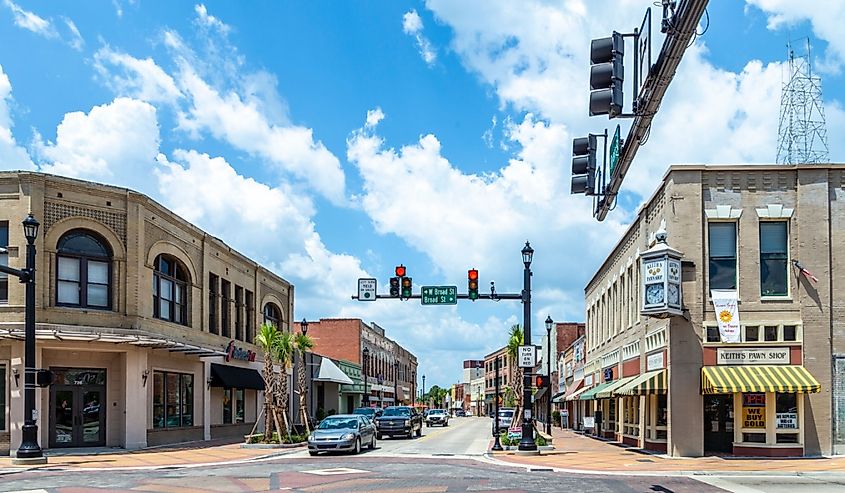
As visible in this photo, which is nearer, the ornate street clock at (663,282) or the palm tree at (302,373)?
the ornate street clock at (663,282)

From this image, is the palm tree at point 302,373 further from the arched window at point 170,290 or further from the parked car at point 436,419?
the parked car at point 436,419

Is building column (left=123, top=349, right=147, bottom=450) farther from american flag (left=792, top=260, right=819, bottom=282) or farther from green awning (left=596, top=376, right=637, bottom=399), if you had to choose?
american flag (left=792, top=260, right=819, bottom=282)

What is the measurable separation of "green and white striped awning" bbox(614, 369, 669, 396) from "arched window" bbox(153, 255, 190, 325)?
18.0 meters

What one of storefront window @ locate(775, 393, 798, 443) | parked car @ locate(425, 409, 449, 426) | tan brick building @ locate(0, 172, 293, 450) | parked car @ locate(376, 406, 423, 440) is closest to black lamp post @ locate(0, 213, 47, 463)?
tan brick building @ locate(0, 172, 293, 450)

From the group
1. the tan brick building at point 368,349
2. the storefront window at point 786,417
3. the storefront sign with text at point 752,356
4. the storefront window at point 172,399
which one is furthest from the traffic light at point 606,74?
the tan brick building at point 368,349

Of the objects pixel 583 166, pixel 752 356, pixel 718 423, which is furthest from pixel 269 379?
pixel 583 166

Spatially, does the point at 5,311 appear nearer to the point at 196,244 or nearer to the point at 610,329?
the point at 196,244

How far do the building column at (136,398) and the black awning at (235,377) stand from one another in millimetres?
7412

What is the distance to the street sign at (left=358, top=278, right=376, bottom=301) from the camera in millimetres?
33281

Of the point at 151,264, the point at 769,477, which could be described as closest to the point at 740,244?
the point at 769,477

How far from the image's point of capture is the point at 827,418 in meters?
26.9

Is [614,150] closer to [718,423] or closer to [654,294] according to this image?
[654,294]

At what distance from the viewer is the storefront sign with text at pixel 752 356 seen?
89.8 ft

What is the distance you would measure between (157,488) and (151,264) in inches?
631
